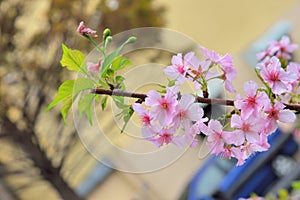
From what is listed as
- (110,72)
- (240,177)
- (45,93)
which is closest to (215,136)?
(110,72)

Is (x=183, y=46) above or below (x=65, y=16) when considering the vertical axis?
above

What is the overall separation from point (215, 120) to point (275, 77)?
0.23ft

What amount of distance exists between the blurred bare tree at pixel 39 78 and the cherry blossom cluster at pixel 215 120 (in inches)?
39.4

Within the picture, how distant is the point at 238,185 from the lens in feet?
5.60

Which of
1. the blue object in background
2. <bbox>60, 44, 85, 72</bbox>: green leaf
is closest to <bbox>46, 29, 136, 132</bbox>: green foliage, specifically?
<bbox>60, 44, 85, 72</bbox>: green leaf

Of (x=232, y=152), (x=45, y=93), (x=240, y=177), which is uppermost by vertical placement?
(x=232, y=152)

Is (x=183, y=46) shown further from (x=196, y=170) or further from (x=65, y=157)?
(x=196, y=170)

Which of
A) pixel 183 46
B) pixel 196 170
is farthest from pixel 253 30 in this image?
pixel 183 46

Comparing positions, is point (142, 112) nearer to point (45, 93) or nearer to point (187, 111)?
point (187, 111)

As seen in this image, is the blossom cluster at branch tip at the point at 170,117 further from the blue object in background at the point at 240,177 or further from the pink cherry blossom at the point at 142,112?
the blue object in background at the point at 240,177

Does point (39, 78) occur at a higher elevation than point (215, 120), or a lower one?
lower

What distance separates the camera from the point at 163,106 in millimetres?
409

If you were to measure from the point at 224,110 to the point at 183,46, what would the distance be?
1.11 feet

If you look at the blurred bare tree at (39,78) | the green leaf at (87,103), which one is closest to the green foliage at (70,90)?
the green leaf at (87,103)
